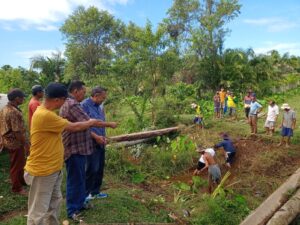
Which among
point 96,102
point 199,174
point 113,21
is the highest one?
point 113,21

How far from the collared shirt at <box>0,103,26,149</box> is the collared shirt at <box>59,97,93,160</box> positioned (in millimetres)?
1374

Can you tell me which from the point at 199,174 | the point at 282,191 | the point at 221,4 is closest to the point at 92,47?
the point at 221,4

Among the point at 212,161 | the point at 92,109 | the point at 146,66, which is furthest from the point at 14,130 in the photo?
the point at 146,66

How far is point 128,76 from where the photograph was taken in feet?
52.3

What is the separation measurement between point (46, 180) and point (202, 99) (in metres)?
20.1

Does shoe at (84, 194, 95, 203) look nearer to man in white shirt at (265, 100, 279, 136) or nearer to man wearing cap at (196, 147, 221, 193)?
man wearing cap at (196, 147, 221, 193)

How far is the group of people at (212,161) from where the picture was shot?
811cm

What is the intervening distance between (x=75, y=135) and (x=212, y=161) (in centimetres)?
471

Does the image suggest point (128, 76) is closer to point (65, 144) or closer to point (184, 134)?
point (184, 134)

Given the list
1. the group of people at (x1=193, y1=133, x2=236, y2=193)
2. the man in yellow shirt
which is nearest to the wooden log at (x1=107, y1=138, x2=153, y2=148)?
the group of people at (x1=193, y1=133, x2=236, y2=193)

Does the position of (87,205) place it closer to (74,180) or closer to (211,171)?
(74,180)

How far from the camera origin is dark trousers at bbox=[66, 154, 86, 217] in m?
4.43

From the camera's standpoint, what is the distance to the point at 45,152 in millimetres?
3676

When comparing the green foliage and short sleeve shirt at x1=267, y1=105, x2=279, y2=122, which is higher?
short sleeve shirt at x1=267, y1=105, x2=279, y2=122
